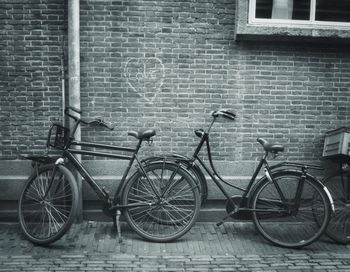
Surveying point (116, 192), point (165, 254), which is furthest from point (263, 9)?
point (165, 254)

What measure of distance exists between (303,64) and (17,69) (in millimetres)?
3938

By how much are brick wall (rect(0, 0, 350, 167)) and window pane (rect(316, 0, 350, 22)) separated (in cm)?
43

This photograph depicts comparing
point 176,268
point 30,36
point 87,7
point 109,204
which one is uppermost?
point 87,7

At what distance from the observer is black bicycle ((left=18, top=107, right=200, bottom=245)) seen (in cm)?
561

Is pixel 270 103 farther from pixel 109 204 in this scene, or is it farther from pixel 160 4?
pixel 109 204

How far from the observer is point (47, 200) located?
5680 millimetres

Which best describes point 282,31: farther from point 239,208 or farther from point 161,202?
point 161,202

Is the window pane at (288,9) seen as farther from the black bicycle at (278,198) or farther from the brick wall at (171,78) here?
the black bicycle at (278,198)

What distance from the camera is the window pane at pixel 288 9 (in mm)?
6473

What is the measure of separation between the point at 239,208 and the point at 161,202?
0.99 m

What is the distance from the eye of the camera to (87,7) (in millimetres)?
6129

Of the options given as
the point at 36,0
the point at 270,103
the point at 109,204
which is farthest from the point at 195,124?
the point at 36,0

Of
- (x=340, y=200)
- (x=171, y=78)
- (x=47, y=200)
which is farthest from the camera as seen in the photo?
(x=171, y=78)

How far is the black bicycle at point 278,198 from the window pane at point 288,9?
1.67m
